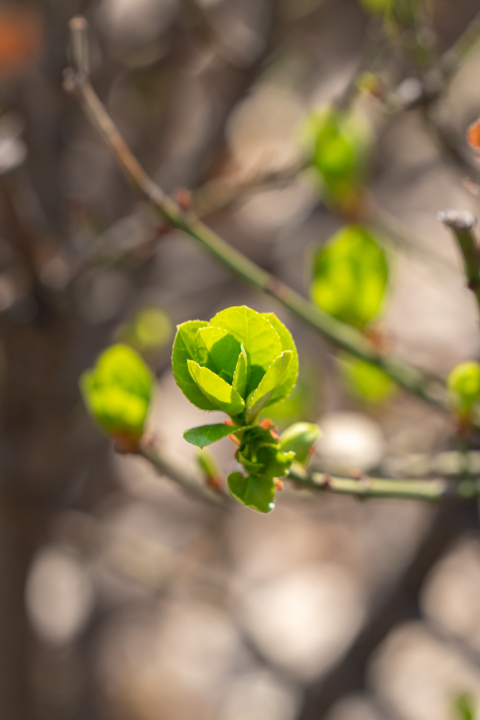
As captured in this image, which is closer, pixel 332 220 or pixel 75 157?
pixel 75 157

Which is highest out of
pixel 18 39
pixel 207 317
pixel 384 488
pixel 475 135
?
pixel 18 39

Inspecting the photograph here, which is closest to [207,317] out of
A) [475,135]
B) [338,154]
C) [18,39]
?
[18,39]

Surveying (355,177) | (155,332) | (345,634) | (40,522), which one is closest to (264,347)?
(355,177)

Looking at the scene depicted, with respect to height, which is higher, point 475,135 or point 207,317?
point 475,135

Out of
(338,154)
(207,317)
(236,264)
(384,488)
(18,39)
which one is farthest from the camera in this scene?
(207,317)

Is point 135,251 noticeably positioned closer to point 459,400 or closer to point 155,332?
point 155,332

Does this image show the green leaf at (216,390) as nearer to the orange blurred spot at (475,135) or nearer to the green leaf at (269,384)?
the green leaf at (269,384)

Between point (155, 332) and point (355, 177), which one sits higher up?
point (355, 177)

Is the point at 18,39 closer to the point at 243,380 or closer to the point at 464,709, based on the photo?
the point at 243,380
